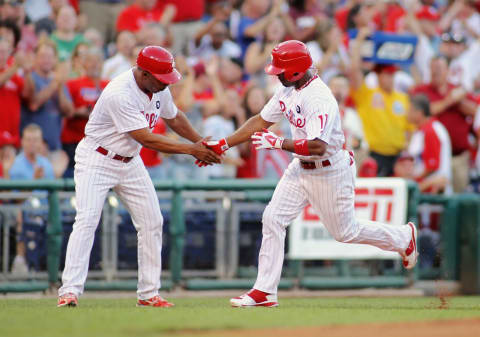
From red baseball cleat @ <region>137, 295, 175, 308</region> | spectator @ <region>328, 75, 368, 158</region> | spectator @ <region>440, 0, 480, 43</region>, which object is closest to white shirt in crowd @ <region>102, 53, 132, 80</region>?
spectator @ <region>328, 75, 368, 158</region>

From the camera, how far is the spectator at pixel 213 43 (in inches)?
500

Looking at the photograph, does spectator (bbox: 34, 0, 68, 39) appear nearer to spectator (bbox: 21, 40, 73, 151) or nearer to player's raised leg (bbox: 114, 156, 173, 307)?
spectator (bbox: 21, 40, 73, 151)

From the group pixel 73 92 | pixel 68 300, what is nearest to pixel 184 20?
pixel 73 92

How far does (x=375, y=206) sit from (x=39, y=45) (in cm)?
411

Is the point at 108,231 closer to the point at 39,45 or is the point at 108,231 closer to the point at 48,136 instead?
the point at 48,136

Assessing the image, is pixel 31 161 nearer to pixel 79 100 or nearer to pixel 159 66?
pixel 79 100

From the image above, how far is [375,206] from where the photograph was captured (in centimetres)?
1027

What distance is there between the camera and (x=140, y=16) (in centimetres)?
1229

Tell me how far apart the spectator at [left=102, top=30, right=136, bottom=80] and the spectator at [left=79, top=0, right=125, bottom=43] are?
1597mm

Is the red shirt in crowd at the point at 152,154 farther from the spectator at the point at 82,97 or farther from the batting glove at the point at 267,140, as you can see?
the batting glove at the point at 267,140

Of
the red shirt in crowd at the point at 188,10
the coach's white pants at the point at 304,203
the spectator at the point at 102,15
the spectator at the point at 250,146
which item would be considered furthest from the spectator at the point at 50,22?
the coach's white pants at the point at 304,203

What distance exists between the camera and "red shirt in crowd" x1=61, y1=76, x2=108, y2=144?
34.3 ft

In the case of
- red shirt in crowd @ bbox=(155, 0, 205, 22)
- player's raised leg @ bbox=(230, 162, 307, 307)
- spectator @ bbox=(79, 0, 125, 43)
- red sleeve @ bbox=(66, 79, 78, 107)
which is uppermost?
red shirt in crowd @ bbox=(155, 0, 205, 22)

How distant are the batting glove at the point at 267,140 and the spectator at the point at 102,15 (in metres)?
6.09
